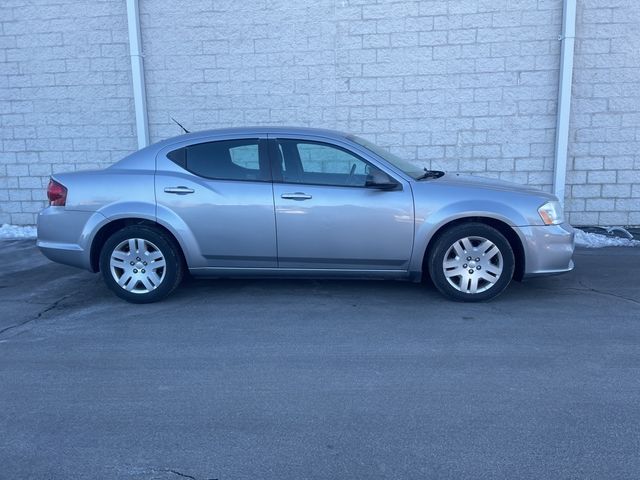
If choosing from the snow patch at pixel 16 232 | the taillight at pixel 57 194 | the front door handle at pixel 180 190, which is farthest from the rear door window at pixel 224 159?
the snow patch at pixel 16 232

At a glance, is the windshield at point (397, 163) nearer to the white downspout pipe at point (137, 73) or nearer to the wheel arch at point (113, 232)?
the wheel arch at point (113, 232)

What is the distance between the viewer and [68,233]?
5.74 metres

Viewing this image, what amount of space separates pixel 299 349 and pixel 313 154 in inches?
83.1

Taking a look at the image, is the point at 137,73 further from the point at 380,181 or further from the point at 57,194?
the point at 380,181

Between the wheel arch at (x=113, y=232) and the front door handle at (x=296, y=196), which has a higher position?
the front door handle at (x=296, y=196)

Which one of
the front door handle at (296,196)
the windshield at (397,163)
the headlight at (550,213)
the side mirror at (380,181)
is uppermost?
the windshield at (397,163)

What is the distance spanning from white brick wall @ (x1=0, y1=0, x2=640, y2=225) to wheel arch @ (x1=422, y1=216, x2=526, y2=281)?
3.91m

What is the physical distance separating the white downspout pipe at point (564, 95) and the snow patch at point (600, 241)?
79 cm

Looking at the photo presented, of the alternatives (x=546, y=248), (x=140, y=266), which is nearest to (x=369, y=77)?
(x=546, y=248)

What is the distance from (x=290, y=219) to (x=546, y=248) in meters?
2.41

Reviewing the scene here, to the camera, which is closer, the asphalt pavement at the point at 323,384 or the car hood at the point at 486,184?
the asphalt pavement at the point at 323,384

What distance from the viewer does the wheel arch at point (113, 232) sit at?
571 cm

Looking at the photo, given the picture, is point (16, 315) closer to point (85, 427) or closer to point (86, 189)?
point (86, 189)

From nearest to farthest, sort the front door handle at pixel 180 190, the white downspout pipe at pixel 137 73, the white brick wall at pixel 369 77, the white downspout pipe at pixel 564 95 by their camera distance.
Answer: the front door handle at pixel 180 190 → the white downspout pipe at pixel 564 95 → the white brick wall at pixel 369 77 → the white downspout pipe at pixel 137 73
